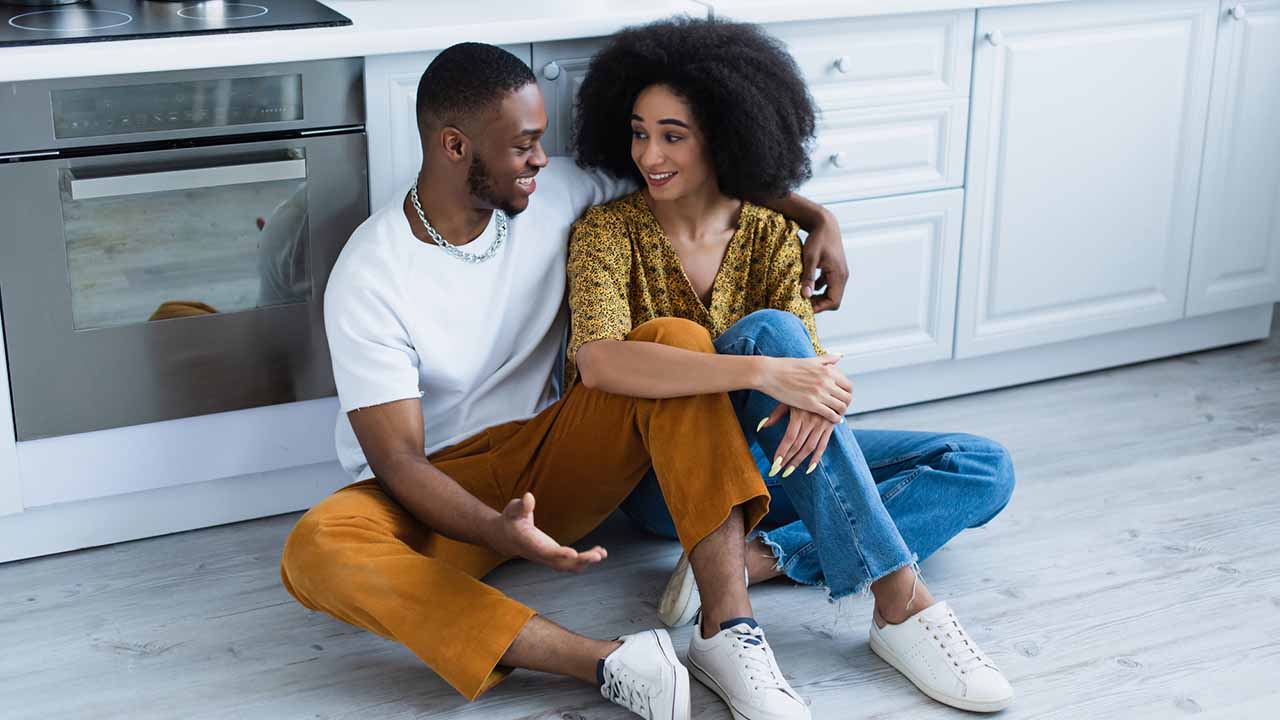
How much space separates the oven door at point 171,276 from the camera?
2047 millimetres

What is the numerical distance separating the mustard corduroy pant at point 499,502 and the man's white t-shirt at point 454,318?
0.08 meters

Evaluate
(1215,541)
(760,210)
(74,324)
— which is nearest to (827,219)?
(760,210)

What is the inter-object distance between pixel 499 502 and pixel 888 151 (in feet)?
3.33

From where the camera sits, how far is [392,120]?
220 cm

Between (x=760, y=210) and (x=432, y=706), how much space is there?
88cm

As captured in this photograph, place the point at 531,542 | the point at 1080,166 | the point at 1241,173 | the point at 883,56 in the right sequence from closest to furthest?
the point at 531,542 < the point at 883,56 < the point at 1080,166 < the point at 1241,173

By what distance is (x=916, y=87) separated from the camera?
257cm

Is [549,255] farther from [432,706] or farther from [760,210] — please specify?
[432,706]

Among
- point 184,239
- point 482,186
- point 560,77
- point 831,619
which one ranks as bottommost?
point 831,619

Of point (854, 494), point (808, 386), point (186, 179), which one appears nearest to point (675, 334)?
point (808, 386)

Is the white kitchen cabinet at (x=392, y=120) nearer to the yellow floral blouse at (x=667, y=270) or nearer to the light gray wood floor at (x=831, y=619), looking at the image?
the yellow floral blouse at (x=667, y=270)

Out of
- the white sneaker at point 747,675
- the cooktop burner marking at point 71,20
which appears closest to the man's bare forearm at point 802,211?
the white sneaker at point 747,675

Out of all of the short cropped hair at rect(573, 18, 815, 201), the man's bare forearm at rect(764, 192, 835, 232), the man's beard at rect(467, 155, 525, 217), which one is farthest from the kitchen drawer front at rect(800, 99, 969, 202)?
the man's beard at rect(467, 155, 525, 217)

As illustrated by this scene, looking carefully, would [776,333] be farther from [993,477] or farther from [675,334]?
[993,477]
